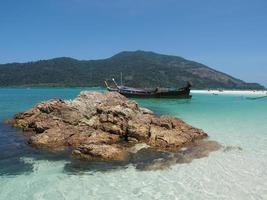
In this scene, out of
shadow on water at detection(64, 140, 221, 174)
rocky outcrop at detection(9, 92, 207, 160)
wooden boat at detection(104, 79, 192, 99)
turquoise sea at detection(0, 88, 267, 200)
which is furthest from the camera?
wooden boat at detection(104, 79, 192, 99)

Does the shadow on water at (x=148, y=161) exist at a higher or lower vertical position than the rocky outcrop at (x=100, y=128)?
lower

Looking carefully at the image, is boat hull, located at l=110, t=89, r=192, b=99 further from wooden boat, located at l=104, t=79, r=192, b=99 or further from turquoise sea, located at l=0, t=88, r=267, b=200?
turquoise sea, located at l=0, t=88, r=267, b=200

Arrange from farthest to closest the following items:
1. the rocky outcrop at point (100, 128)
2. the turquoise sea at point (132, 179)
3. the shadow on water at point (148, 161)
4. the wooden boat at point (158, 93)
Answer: the wooden boat at point (158, 93) < the rocky outcrop at point (100, 128) < the shadow on water at point (148, 161) < the turquoise sea at point (132, 179)

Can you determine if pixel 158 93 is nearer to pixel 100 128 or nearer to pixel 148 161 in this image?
pixel 100 128

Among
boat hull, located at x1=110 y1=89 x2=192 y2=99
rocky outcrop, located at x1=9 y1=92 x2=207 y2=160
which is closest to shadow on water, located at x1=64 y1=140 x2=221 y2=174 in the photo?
rocky outcrop, located at x1=9 y1=92 x2=207 y2=160

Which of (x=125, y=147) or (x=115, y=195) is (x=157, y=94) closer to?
(x=125, y=147)

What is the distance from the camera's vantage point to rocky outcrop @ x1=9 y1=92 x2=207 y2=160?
1497 centimetres

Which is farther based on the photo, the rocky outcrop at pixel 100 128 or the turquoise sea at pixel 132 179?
the rocky outcrop at pixel 100 128

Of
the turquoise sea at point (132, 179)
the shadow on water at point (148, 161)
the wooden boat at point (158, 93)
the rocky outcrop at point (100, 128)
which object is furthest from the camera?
the wooden boat at point (158, 93)

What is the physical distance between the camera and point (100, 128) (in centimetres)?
1809

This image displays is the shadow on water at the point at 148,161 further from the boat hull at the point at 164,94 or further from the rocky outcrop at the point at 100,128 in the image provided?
the boat hull at the point at 164,94

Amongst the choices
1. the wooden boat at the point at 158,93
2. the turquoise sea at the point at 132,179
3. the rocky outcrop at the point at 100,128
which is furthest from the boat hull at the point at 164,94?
the turquoise sea at the point at 132,179

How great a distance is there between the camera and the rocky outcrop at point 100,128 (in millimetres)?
14969

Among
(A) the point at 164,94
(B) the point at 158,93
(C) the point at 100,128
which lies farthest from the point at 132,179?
(A) the point at 164,94
